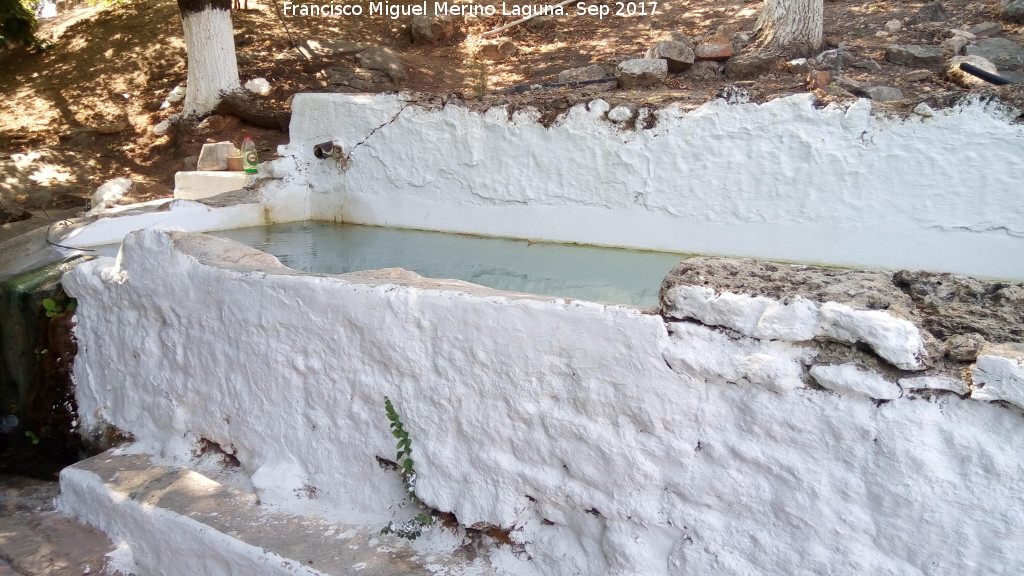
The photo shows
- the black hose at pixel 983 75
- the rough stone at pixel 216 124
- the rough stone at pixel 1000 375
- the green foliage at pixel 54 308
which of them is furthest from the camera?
the rough stone at pixel 216 124

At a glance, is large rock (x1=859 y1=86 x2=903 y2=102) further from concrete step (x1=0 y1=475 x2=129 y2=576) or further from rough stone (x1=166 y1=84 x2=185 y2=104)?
rough stone (x1=166 y1=84 x2=185 y2=104)

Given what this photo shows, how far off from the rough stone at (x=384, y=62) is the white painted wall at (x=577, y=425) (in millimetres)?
8618

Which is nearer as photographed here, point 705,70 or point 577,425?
point 577,425

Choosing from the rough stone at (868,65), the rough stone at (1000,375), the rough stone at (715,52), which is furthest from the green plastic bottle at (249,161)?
the rough stone at (868,65)

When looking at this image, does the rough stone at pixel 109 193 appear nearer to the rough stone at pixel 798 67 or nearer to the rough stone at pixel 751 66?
the rough stone at pixel 751 66

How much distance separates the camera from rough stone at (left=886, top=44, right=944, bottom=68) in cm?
784

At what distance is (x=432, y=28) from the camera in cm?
1295

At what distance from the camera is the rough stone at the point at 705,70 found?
856cm

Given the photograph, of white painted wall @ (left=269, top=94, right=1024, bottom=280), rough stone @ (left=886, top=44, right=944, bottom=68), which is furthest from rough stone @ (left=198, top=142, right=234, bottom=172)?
rough stone @ (left=886, top=44, right=944, bottom=68)

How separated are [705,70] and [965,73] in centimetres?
278

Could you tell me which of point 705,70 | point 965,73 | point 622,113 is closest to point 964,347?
point 622,113

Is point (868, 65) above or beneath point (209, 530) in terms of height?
above

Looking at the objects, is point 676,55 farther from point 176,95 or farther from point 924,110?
point 176,95

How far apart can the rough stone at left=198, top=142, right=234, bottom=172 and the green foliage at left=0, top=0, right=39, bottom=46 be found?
26.7 feet
